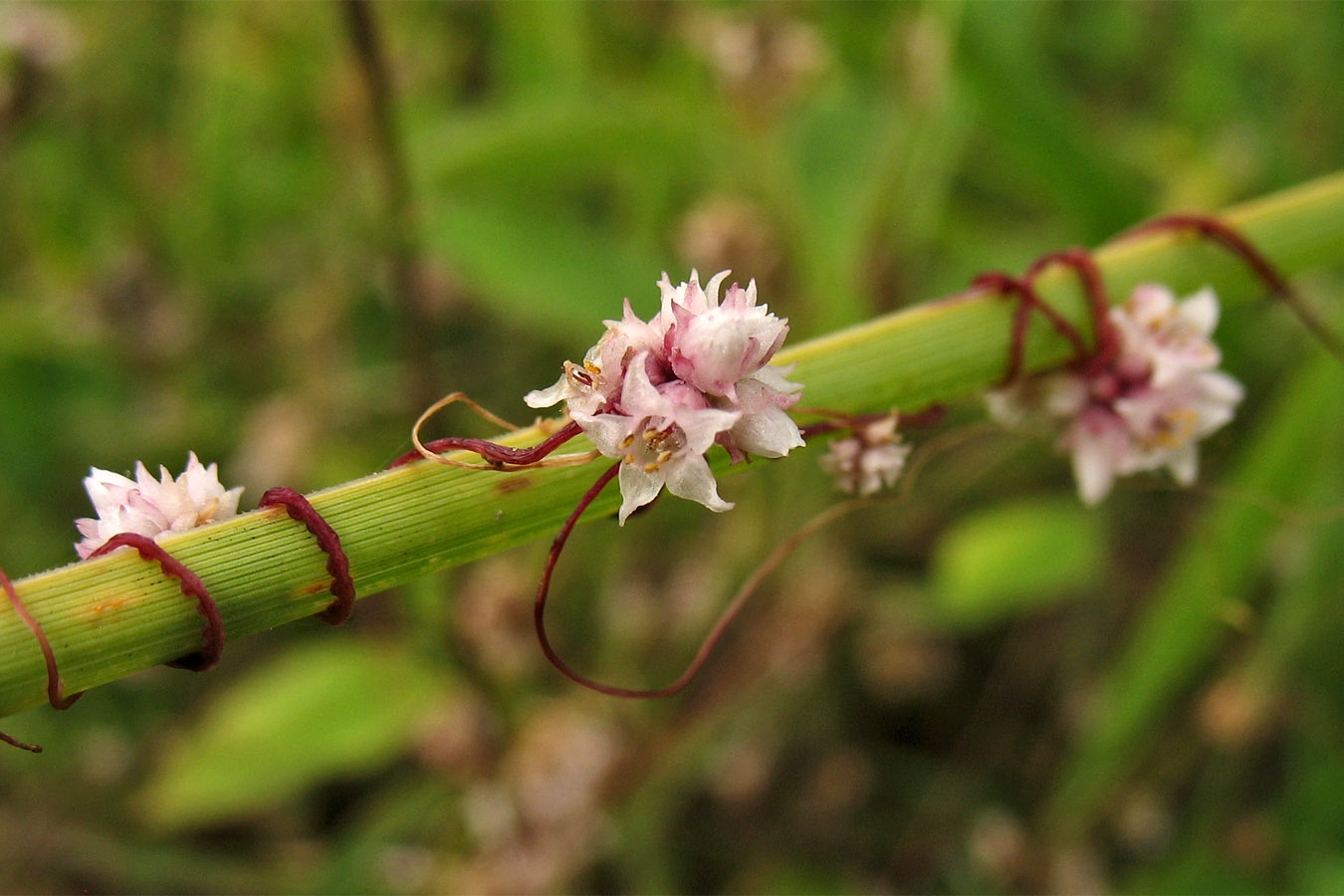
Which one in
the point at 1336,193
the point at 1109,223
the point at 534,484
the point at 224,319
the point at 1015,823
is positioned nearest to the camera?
the point at 534,484

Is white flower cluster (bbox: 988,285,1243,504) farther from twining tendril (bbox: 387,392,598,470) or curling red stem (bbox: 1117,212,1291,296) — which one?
twining tendril (bbox: 387,392,598,470)

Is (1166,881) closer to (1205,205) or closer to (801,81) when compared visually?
(1205,205)

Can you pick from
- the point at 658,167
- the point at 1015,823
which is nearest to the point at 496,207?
the point at 658,167

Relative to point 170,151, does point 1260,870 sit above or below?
below

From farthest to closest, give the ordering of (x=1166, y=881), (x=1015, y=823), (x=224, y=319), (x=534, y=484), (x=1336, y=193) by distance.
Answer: (x=224, y=319), (x=1015, y=823), (x=1166, y=881), (x=1336, y=193), (x=534, y=484)

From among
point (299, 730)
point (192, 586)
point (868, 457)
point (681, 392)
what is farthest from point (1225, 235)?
point (299, 730)

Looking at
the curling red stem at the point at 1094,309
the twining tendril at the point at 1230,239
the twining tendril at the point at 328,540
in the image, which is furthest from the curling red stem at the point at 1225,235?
the twining tendril at the point at 328,540

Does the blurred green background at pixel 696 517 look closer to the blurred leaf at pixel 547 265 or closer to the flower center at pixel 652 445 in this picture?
the blurred leaf at pixel 547 265

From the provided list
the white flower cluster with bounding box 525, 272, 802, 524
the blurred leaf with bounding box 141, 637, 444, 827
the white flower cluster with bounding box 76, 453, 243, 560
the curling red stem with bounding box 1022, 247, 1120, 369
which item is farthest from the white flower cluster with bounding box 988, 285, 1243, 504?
the blurred leaf with bounding box 141, 637, 444, 827
